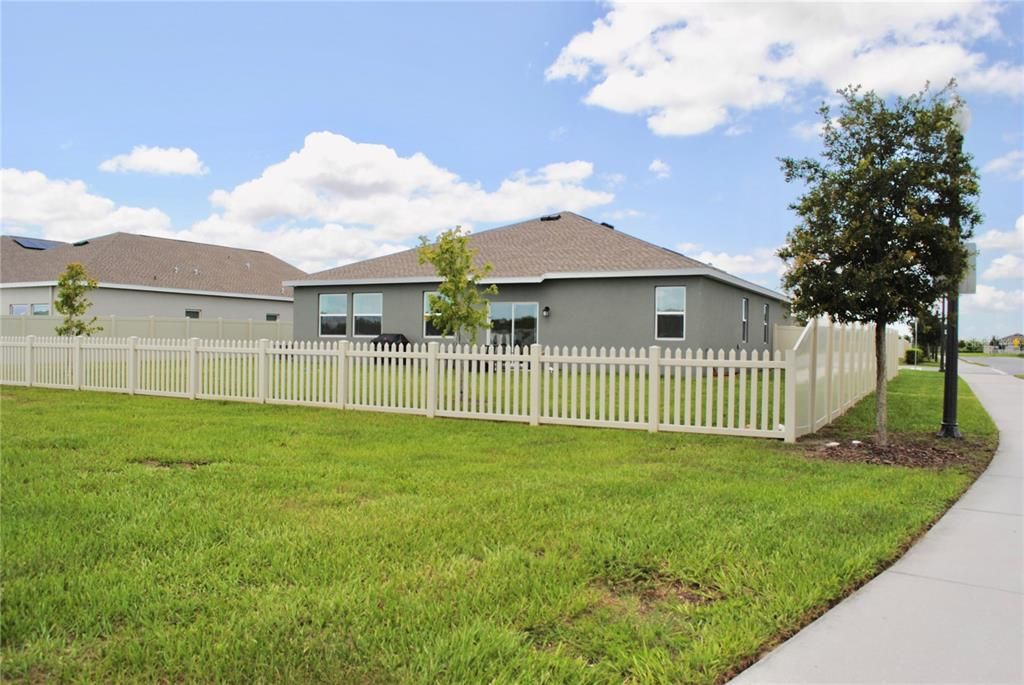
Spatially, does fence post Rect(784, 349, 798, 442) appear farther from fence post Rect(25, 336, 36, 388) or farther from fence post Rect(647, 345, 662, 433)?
fence post Rect(25, 336, 36, 388)

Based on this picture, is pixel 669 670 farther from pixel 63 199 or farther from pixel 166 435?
pixel 63 199

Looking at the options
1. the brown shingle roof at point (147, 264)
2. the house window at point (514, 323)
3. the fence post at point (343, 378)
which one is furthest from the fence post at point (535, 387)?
the brown shingle roof at point (147, 264)

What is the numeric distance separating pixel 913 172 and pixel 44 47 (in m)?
13.2

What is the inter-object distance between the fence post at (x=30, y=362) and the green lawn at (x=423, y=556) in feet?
30.6

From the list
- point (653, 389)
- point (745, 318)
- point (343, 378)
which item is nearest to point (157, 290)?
point (343, 378)

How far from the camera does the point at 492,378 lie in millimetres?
10125

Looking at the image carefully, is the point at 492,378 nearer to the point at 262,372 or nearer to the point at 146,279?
the point at 262,372

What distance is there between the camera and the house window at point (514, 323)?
2091cm

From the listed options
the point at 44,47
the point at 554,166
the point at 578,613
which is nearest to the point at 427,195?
the point at 554,166

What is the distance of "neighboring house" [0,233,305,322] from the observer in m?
28.2

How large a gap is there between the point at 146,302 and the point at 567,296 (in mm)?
19365

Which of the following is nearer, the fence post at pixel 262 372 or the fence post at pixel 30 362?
the fence post at pixel 262 372

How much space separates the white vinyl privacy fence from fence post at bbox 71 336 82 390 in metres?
0.02

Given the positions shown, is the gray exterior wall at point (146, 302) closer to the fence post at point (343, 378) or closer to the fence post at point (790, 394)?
the fence post at point (343, 378)
